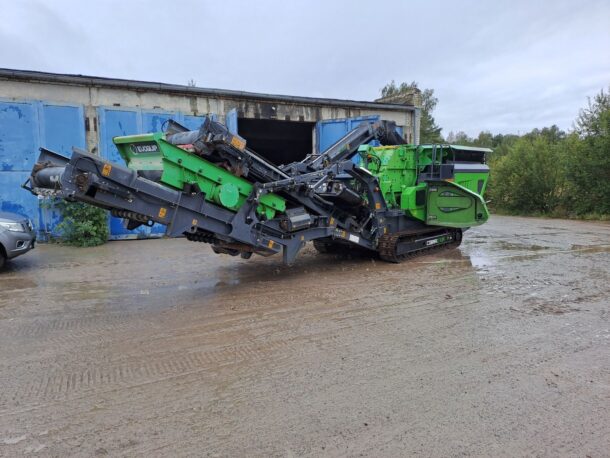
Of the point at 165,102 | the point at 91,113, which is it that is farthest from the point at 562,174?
the point at 91,113

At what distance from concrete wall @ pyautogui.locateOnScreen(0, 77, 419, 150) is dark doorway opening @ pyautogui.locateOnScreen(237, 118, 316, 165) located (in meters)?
0.93

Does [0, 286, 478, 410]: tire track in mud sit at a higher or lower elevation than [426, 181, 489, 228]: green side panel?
lower

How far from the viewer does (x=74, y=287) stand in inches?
253

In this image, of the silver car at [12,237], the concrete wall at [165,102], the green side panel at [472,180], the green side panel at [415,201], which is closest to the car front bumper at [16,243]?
the silver car at [12,237]

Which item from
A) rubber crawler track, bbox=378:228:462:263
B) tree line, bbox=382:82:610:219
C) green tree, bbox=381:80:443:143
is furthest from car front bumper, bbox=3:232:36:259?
green tree, bbox=381:80:443:143

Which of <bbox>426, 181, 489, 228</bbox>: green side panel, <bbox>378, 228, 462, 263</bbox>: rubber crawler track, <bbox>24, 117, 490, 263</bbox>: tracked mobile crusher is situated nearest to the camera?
<bbox>24, 117, 490, 263</bbox>: tracked mobile crusher

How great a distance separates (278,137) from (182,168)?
40.7ft

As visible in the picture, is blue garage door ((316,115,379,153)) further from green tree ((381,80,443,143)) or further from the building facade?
green tree ((381,80,443,143))

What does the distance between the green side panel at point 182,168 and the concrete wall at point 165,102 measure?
640cm

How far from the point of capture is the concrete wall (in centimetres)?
1042

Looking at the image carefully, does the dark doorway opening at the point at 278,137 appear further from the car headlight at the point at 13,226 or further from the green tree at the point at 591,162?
the green tree at the point at 591,162

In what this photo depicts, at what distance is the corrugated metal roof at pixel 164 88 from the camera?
402 inches

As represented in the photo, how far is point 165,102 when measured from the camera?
1177cm

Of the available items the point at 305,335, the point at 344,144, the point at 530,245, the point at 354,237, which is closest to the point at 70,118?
the point at 344,144
